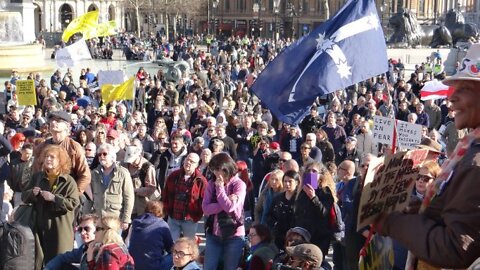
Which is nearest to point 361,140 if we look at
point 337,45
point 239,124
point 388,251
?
point 239,124

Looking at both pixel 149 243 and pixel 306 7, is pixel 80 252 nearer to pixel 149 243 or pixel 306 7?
pixel 149 243

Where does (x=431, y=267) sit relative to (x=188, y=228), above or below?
above

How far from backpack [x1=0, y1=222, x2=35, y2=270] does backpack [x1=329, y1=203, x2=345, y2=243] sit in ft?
9.32

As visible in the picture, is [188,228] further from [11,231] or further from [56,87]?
[56,87]

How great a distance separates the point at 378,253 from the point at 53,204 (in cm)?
420

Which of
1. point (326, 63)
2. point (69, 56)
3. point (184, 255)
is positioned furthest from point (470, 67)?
point (69, 56)

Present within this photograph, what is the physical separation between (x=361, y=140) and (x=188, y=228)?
189 inches

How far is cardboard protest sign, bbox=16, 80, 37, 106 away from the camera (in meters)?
15.8

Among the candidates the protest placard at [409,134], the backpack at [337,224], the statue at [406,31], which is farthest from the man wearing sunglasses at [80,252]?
the statue at [406,31]

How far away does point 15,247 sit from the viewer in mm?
6422

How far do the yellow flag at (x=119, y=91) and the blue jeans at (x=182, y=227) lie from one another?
27.8 ft

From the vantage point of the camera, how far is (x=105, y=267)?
570cm

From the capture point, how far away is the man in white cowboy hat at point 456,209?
9.23 feet

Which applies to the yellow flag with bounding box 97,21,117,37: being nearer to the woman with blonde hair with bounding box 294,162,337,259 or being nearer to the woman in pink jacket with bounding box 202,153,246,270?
the woman in pink jacket with bounding box 202,153,246,270
